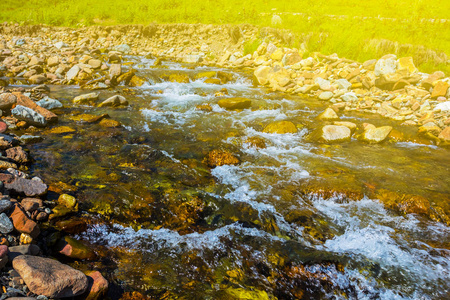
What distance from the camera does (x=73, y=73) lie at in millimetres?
12625

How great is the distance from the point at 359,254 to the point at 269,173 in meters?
2.52

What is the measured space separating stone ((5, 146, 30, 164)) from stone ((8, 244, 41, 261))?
2.70 m

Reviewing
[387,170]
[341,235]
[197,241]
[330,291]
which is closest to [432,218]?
[387,170]

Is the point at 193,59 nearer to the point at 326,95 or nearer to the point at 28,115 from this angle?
the point at 326,95

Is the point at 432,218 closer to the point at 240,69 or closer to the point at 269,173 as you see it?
the point at 269,173

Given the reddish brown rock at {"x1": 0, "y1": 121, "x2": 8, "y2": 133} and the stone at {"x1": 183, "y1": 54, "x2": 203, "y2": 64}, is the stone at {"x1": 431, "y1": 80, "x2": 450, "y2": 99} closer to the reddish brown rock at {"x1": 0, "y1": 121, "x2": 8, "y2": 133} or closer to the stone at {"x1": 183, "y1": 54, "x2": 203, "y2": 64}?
the stone at {"x1": 183, "y1": 54, "x2": 203, "y2": 64}

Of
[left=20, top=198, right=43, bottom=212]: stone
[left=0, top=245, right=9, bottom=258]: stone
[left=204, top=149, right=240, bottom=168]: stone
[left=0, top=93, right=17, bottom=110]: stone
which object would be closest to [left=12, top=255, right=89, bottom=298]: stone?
[left=0, top=245, right=9, bottom=258]: stone

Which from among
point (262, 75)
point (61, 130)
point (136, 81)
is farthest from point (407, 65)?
point (61, 130)

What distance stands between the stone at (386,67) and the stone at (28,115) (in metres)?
13.1

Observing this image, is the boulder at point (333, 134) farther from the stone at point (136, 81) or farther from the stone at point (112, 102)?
the stone at point (136, 81)

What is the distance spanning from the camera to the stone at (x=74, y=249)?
3203 mm

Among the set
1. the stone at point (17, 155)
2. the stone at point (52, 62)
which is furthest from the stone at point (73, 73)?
the stone at point (17, 155)

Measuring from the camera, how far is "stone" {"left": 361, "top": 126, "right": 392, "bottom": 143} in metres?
7.48

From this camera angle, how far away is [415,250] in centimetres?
387
